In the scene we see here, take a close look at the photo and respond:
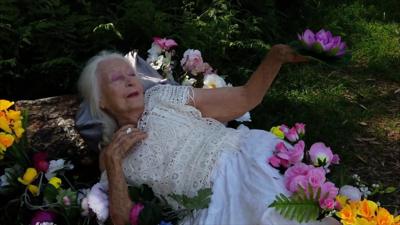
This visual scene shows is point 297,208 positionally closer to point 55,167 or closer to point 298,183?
point 298,183

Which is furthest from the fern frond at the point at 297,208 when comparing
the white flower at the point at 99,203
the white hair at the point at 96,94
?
the white hair at the point at 96,94

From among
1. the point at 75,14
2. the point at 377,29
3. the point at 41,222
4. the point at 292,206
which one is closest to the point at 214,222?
the point at 292,206

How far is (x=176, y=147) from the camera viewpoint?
2816 millimetres

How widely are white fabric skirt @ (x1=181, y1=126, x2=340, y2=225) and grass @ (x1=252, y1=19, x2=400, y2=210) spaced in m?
0.91

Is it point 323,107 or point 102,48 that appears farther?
point 323,107

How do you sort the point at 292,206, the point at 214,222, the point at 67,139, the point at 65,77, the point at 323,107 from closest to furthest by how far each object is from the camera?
1. the point at 292,206
2. the point at 214,222
3. the point at 67,139
4. the point at 65,77
5. the point at 323,107

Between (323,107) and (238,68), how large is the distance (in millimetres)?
817

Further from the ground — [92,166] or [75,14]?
[75,14]

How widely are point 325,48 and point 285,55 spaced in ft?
0.89

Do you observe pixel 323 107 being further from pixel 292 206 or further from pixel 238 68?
pixel 292 206

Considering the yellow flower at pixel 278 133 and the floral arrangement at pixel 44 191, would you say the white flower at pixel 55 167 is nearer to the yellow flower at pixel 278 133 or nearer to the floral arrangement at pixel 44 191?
the floral arrangement at pixel 44 191

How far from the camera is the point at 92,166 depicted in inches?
135

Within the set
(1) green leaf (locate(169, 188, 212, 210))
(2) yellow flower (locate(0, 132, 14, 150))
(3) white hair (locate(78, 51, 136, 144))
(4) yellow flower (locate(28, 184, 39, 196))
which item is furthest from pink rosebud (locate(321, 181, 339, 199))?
(2) yellow flower (locate(0, 132, 14, 150))

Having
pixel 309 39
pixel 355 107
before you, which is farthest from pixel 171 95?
pixel 355 107
